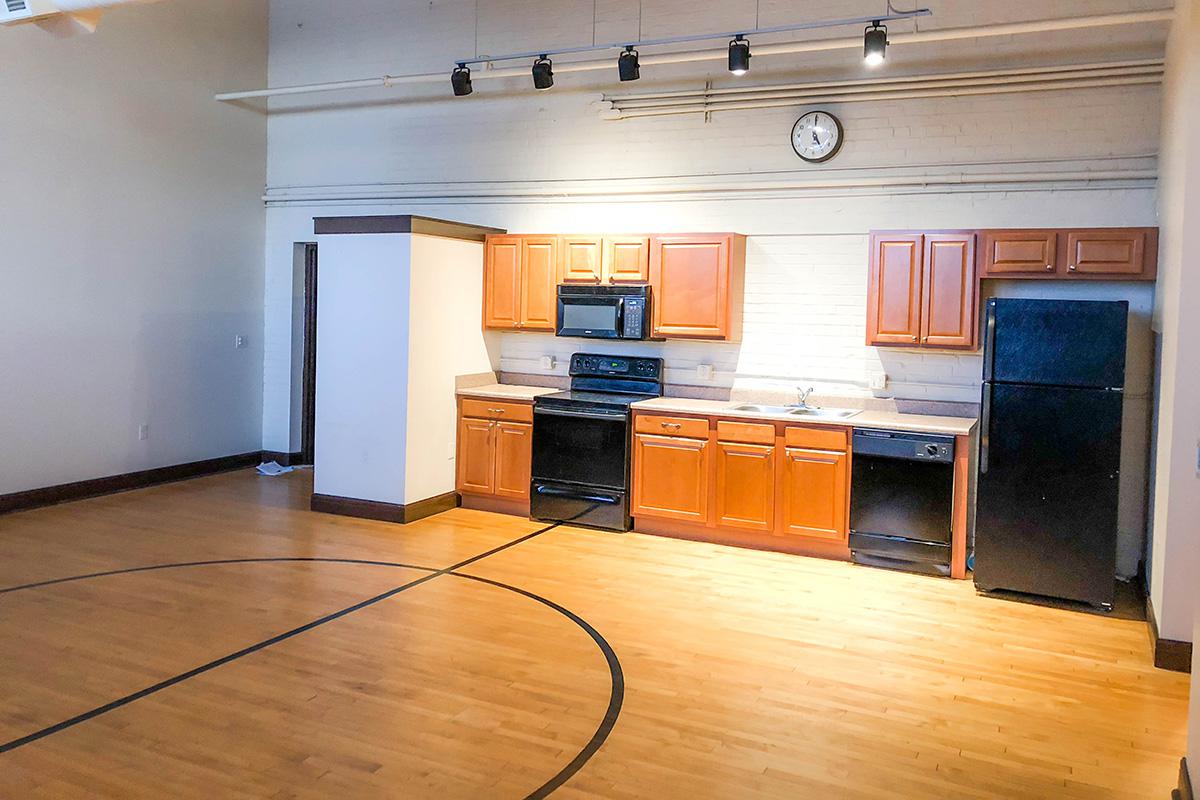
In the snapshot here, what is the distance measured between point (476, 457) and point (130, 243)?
335 centimetres

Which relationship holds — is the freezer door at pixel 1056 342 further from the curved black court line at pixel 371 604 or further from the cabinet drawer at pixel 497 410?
the cabinet drawer at pixel 497 410

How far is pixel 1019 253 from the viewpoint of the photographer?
587 centimetres

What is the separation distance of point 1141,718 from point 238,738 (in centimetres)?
354

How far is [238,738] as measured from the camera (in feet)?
11.3

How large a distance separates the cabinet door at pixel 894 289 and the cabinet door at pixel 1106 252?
0.89m

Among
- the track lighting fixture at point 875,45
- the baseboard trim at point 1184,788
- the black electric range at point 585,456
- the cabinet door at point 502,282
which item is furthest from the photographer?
the cabinet door at point 502,282

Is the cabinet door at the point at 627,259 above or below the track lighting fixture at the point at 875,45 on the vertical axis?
below

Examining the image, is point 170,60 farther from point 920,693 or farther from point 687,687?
point 920,693

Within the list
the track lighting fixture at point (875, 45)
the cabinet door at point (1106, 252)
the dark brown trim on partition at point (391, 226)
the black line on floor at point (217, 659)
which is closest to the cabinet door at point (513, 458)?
the black line on floor at point (217, 659)

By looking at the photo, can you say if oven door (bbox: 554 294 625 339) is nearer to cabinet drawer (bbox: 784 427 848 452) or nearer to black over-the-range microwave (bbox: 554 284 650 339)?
black over-the-range microwave (bbox: 554 284 650 339)

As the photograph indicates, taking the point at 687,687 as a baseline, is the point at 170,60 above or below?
above

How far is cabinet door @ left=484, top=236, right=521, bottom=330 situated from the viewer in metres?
7.59

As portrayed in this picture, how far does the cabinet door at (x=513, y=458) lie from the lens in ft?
23.9

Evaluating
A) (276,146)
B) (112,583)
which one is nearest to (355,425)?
(112,583)
